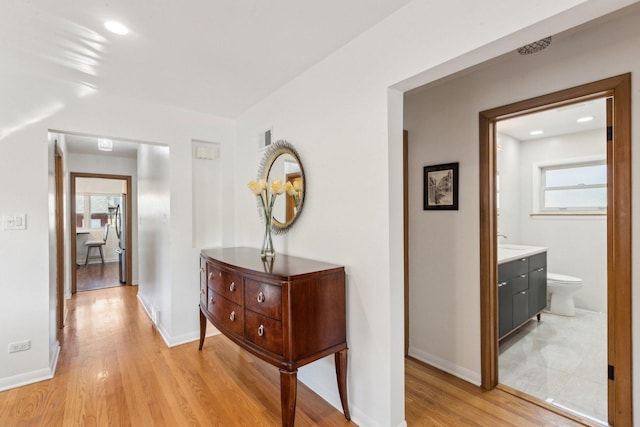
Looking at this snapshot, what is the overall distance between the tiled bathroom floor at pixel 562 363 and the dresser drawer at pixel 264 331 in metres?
1.85

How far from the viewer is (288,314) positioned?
170 cm

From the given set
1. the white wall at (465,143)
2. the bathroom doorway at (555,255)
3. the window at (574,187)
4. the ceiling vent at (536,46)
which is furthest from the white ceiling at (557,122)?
the ceiling vent at (536,46)

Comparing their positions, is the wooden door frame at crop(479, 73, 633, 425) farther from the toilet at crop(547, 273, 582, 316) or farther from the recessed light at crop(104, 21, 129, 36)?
the recessed light at crop(104, 21, 129, 36)

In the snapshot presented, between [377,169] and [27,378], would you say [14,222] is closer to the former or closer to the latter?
[27,378]

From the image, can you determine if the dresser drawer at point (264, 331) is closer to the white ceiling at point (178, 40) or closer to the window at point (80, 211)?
the white ceiling at point (178, 40)

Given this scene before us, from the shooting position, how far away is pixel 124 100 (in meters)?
2.89

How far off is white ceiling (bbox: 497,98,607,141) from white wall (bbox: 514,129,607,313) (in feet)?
0.59

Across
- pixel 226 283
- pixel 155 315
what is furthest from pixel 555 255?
pixel 155 315

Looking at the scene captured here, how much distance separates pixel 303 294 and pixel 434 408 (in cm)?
123

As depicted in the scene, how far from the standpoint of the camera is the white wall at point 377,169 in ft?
4.73

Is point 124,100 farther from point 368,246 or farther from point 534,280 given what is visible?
point 534,280

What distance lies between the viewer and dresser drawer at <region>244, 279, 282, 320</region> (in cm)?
175

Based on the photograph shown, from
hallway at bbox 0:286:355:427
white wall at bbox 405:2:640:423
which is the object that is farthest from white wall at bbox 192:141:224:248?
white wall at bbox 405:2:640:423

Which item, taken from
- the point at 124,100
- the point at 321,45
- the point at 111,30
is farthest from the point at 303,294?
the point at 124,100
